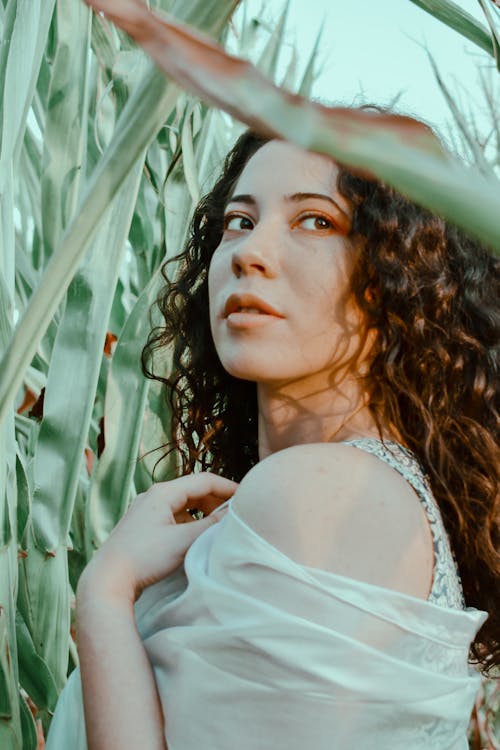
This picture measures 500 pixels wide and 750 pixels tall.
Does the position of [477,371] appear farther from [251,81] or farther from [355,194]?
[251,81]

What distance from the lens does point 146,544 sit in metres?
0.64

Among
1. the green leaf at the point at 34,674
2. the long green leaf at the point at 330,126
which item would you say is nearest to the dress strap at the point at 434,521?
the green leaf at the point at 34,674

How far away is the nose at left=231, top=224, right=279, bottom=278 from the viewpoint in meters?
0.66

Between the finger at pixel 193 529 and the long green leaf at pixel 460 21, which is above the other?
the long green leaf at pixel 460 21

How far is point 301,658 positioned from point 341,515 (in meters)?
0.08

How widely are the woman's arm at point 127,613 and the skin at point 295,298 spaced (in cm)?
10

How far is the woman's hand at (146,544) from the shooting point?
24.5 inches

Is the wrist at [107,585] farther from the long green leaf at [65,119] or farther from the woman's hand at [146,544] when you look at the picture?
the long green leaf at [65,119]

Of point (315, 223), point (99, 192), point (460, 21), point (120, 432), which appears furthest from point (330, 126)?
point (120, 432)

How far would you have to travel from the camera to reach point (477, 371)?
2.50 feet

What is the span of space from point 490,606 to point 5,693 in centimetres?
41

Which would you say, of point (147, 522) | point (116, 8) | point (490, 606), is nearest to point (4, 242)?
point (147, 522)

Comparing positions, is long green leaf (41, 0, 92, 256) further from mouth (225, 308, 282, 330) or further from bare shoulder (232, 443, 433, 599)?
bare shoulder (232, 443, 433, 599)

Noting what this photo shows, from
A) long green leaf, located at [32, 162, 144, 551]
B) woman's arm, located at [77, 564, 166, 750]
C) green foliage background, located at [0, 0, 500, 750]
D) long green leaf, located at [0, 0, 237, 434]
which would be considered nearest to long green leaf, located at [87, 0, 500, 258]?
long green leaf, located at [0, 0, 237, 434]
